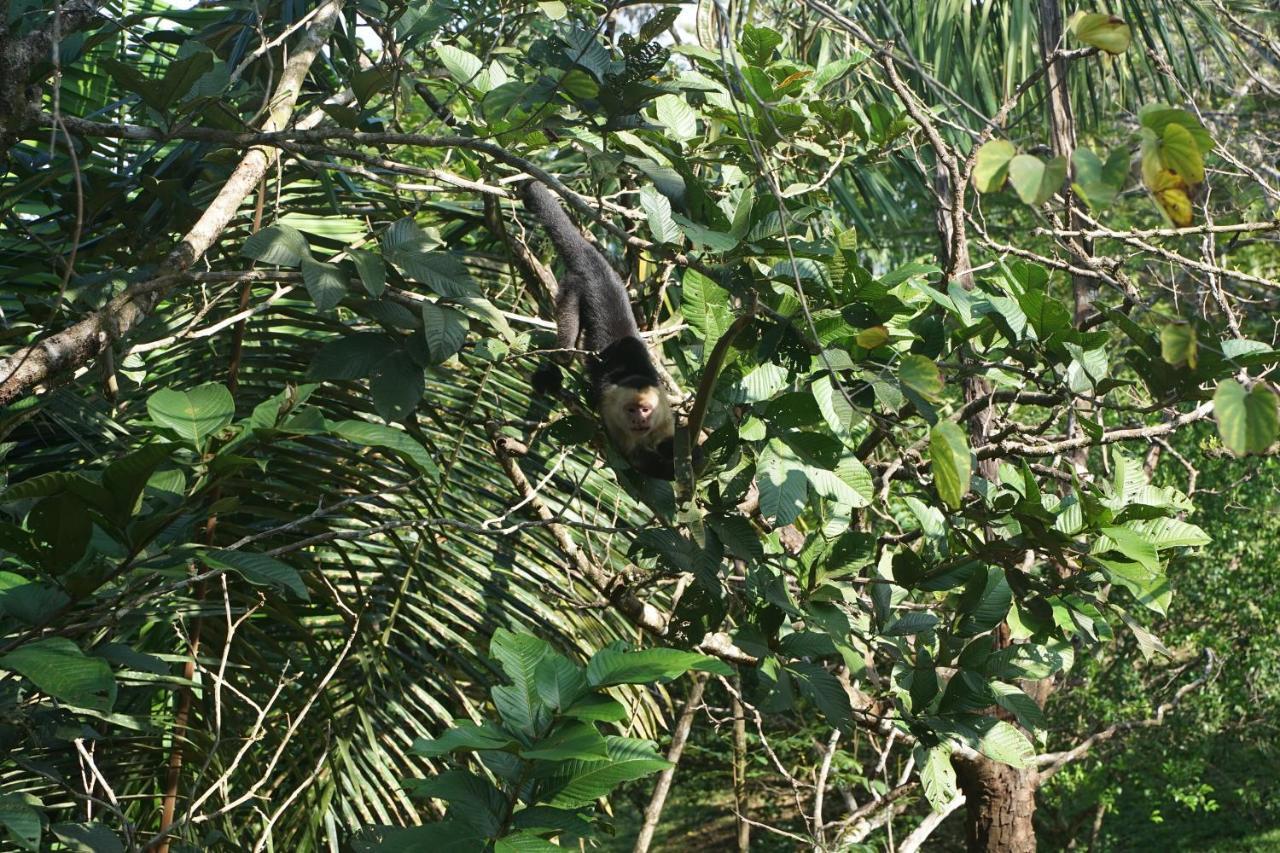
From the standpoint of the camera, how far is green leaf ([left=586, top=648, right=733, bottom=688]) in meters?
1.37

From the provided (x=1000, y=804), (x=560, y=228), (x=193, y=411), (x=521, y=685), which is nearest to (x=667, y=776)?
(x=1000, y=804)

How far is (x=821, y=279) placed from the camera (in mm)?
2289

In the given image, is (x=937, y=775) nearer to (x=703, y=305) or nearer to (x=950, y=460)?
(x=703, y=305)

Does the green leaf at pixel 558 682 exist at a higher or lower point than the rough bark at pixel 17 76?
lower

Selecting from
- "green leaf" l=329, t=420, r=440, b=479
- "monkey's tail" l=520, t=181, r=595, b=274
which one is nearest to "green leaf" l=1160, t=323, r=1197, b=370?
"green leaf" l=329, t=420, r=440, b=479

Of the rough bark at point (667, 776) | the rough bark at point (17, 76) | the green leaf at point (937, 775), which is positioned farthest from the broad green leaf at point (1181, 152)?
the rough bark at point (667, 776)

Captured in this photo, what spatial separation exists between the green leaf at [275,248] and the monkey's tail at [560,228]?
1.56 m

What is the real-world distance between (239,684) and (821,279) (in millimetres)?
1766

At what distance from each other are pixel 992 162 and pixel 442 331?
118 centimetres

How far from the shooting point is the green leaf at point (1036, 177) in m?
1.06

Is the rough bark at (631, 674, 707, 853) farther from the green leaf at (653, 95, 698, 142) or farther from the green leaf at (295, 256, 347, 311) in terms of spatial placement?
the green leaf at (295, 256, 347, 311)

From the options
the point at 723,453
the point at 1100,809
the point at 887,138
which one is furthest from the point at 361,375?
the point at 1100,809

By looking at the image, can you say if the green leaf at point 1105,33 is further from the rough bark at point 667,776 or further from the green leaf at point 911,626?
the rough bark at point 667,776

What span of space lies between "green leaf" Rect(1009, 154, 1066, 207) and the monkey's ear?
2539mm
